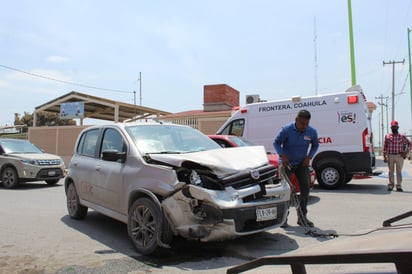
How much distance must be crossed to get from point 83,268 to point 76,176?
2.78m

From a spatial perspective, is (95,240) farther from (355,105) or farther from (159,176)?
(355,105)

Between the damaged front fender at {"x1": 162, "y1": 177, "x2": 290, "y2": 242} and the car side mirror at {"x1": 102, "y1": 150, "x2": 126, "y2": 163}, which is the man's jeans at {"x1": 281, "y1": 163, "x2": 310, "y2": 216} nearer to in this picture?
the damaged front fender at {"x1": 162, "y1": 177, "x2": 290, "y2": 242}

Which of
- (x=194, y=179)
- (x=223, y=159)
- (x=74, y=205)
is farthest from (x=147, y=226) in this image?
(x=74, y=205)

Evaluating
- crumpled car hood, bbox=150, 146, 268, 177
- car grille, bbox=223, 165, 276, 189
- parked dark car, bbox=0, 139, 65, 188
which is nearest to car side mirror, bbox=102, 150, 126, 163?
crumpled car hood, bbox=150, 146, 268, 177

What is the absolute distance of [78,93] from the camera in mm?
27625

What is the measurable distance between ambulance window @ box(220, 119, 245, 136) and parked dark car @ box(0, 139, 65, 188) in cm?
574

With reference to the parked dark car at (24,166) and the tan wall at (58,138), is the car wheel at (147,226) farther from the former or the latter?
the tan wall at (58,138)

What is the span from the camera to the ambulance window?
1225 cm

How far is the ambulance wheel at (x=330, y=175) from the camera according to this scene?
10492 millimetres

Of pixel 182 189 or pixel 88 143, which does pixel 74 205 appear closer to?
pixel 88 143

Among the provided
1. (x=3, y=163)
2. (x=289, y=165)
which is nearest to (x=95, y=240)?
(x=289, y=165)

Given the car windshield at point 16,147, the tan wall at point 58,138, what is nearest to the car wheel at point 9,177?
the car windshield at point 16,147

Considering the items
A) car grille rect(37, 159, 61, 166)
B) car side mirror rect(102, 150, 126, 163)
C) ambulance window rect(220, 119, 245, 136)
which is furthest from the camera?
car grille rect(37, 159, 61, 166)

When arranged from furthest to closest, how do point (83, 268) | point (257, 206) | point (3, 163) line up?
point (3, 163) < point (257, 206) < point (83, 268)
